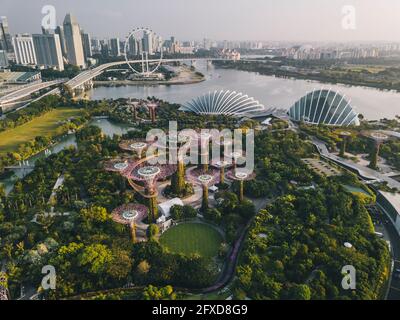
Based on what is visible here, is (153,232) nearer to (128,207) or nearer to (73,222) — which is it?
(128,207)

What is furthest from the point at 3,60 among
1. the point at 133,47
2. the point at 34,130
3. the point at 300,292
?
the point at 300,292

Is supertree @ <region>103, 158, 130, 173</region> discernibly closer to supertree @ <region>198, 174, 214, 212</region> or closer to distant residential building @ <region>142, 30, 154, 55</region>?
supertree @ <region>198, 174, 214, 212</region>

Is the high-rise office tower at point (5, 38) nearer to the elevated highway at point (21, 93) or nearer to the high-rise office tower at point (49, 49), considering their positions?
the high-rise office tower at point (49, 49)

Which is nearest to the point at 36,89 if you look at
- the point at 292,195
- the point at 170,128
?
the point at 170,128

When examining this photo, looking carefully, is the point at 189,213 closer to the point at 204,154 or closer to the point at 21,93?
the point at 204,154

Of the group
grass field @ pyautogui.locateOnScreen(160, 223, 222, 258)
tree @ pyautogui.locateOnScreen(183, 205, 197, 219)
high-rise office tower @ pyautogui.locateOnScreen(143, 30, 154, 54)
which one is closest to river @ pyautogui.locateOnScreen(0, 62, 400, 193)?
tree @ pyautogui.locateOnScreen(183, 205, 197, 219)

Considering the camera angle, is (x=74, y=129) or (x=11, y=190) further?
(x=74, y=129)
